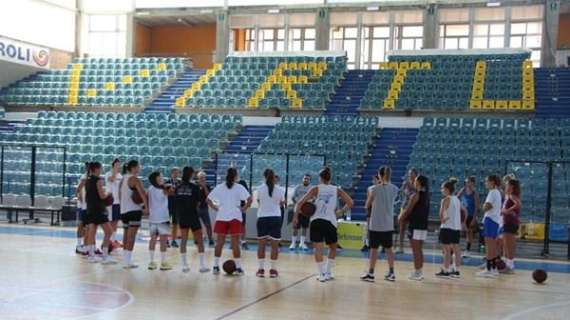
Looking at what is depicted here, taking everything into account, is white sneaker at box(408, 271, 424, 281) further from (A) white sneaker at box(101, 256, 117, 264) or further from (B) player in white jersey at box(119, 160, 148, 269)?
(A) white sneaker at box(101, 256, 117, 264)

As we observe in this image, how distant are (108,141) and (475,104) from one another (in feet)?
42.9

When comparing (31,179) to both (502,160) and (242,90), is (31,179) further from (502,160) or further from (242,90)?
(502,160)

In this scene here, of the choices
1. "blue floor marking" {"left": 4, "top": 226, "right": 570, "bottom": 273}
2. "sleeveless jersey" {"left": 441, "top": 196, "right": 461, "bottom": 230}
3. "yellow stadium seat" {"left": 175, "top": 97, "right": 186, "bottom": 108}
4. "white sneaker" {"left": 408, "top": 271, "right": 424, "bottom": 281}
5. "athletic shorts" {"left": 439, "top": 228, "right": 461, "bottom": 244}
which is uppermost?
"yellow stadium seat" {"left": 175, "top": 97, "right": 186, "bottom": 108}

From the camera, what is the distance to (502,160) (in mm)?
18281

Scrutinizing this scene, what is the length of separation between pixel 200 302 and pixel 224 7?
81.1 feet

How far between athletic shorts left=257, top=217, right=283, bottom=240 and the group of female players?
2 centimetres

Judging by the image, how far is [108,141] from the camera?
22.6 m

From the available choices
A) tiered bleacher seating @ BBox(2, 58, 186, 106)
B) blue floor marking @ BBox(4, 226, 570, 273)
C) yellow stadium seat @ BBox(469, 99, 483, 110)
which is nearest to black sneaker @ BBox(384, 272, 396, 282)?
blue floor marking @ BBox(4, 226, 570, 273)

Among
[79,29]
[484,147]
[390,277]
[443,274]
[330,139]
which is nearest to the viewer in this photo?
[390,277]

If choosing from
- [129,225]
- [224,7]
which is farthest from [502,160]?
[224,7]

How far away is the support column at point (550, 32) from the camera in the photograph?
26609 millimetres

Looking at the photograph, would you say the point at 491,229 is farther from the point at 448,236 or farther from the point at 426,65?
the point at 426,65

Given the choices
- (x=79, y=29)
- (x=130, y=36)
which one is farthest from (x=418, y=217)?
(x=79, y=29)

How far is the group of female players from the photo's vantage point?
9562mm
